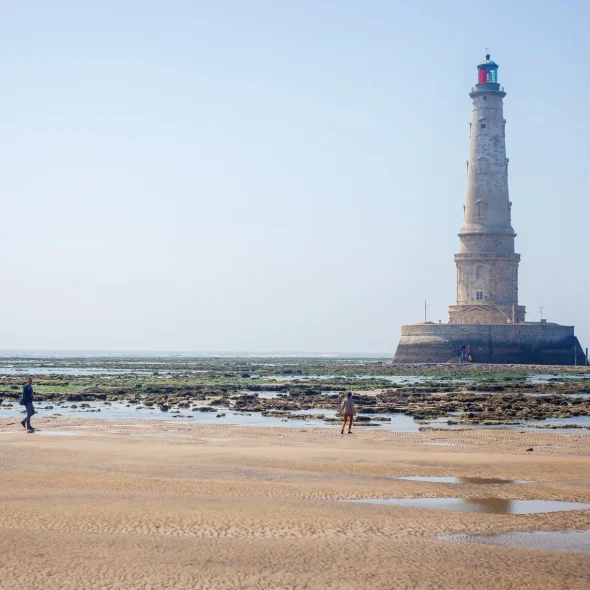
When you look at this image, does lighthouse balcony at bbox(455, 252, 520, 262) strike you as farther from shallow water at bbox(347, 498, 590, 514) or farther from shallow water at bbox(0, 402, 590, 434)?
shallow water at bbox(347, 498, 590, 514)

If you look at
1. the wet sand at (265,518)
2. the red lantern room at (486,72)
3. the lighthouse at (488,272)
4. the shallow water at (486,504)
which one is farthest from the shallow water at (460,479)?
the red lantern room at (486,72)

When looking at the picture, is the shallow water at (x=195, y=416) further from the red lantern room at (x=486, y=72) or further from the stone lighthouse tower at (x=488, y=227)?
the red lantern room at (x=486, y=72)

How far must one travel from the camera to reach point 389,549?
966cm

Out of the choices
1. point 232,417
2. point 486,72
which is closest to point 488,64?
point 486,72

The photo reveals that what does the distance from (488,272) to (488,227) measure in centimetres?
347

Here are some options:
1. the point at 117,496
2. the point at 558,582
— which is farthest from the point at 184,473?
the point at 558,582

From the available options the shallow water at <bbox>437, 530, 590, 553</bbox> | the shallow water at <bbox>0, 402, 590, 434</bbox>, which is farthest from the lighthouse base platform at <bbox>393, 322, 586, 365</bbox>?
the shallow water at <bbox>437, 530, 590, 553</bbox>

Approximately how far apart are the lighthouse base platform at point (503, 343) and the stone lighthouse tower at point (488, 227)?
1.73 metres

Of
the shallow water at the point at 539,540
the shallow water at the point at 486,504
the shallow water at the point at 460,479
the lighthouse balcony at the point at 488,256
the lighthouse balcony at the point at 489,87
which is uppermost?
the lighthouse balcony at the point at 489,87

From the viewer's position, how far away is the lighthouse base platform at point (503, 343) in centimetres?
6925

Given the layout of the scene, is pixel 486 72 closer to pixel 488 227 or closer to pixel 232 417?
pixel 488 227

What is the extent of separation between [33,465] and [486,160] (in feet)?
200

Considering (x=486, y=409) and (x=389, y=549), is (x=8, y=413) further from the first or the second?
(x=389, y=549)

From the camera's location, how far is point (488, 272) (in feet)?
231
